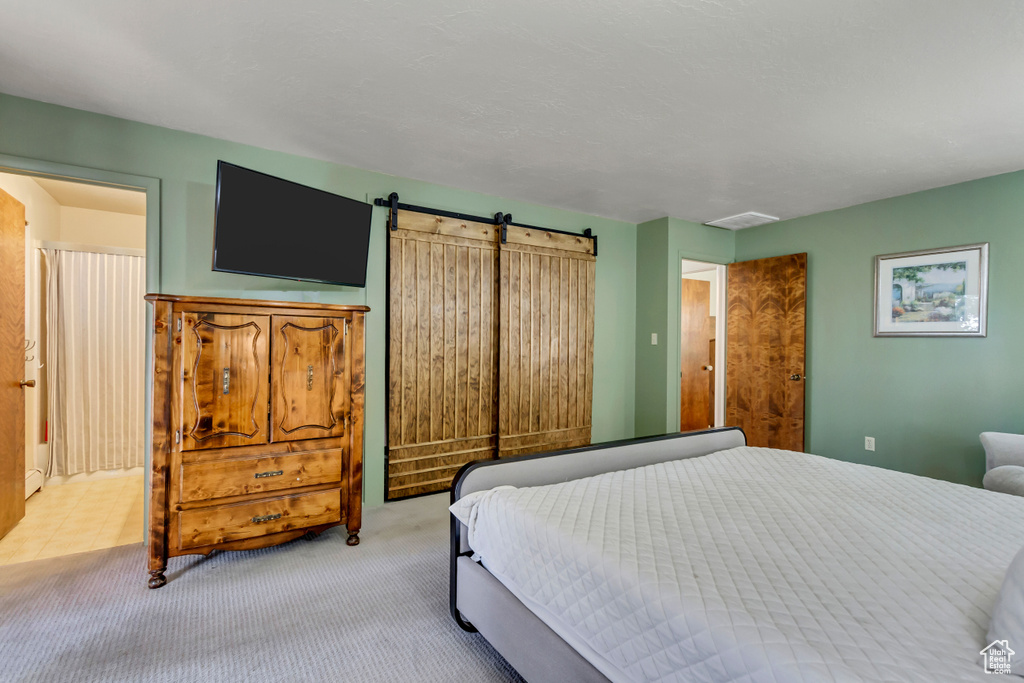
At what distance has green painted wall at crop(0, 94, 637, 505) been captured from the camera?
2535 millimetres

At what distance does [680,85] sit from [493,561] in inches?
88.3

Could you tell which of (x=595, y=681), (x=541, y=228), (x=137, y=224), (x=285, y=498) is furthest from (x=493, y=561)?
(x=137, y=224)

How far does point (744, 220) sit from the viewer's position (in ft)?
15.3

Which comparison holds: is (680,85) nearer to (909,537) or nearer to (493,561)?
(909,537)

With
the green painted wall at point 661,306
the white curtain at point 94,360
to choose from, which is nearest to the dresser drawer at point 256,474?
the white curtain at point 94,360

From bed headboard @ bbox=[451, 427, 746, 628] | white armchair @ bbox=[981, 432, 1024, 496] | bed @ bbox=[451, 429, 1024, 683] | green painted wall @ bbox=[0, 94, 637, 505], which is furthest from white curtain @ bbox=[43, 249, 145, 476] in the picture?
white armchair @ bbox=[981, 432, 1024, 496]

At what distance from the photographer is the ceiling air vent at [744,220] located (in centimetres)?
448

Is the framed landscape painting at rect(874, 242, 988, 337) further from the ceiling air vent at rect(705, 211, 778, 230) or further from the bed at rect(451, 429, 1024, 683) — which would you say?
the bed at rect(451, 429, 1024, 683)

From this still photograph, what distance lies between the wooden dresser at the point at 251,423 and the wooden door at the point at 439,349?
784mm

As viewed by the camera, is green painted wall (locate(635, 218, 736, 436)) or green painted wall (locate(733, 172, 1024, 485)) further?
green painted wall (locate(635, 218, 736, 436))

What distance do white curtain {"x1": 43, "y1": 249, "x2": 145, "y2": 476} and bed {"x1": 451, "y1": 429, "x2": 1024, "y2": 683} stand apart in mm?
3886

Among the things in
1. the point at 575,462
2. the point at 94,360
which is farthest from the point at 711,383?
the point at 94,360

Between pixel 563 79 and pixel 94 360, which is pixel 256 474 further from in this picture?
pixel 94 360

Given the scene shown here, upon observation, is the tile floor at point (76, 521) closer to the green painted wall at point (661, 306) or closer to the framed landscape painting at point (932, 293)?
the green painted wall at point (661, 306)
